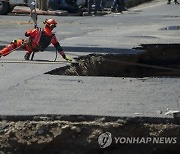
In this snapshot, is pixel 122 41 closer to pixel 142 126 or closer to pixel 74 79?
pixel 74 79

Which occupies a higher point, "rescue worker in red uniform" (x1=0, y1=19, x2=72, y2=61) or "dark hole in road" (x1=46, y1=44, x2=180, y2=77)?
"rescue worker in red uniform" (x1=0, y1=19, x2=72, y2=61)

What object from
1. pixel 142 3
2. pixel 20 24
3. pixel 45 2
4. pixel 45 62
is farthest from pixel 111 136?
pixel 142 3

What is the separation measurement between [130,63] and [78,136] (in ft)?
15.5

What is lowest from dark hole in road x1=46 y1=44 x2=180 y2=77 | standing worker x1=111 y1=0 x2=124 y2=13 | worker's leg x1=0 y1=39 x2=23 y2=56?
standing worker x1=111 y1=0 x2=124 y2=13

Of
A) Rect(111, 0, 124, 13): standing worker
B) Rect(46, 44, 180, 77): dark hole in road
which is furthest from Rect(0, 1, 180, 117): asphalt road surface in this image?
Rect(111, 0, 124, 13): standing worker

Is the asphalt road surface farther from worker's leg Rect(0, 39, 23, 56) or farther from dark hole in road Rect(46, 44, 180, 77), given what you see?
dark hole in road Rect(46, 44, 180, 77)

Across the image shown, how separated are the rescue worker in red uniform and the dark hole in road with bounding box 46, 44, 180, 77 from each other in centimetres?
57

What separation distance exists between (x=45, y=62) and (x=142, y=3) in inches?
1483

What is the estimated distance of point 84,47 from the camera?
15.2 m

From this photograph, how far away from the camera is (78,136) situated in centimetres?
653

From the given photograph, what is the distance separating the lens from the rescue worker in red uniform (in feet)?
38.5

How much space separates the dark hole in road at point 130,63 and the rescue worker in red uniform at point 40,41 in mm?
574

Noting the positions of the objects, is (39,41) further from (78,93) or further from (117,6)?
(117,6)

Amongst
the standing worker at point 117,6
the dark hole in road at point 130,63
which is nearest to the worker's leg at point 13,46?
the dark hole in road at point 130,63
